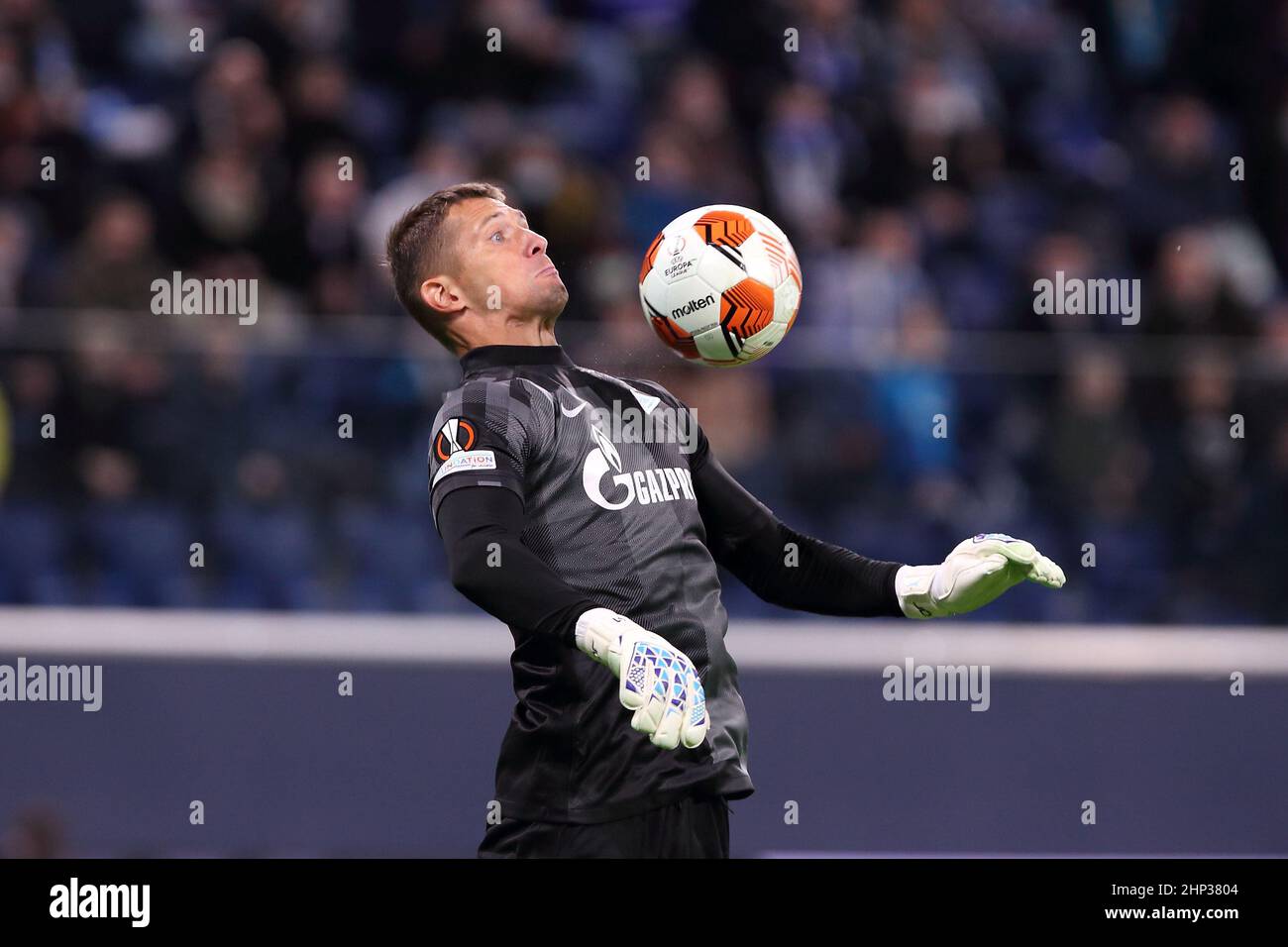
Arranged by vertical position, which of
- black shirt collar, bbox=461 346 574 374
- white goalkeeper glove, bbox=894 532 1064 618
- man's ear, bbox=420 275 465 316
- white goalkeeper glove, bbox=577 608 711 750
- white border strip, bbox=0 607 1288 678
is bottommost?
white border strip, bbox=0 607 1288 678

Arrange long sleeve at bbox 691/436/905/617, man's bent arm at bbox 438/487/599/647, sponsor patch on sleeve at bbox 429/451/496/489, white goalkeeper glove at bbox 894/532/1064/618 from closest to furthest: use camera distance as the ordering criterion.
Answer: man's bent arm at bbox 438/487/599/647 < sponsor patch on sleeve at bbox 429/451/496/489 < white goalkeeper glove at bbox 894/532/1064/618 < long sleeve at bbox 691/436/905/617

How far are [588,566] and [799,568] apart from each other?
76cm

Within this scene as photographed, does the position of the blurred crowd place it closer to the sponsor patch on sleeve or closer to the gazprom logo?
the gazprom logo

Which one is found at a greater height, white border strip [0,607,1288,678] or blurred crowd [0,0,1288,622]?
blurred crowd [0,0,1288,622]

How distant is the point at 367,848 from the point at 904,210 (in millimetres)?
4659

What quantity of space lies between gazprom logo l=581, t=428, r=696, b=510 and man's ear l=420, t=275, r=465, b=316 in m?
0.54

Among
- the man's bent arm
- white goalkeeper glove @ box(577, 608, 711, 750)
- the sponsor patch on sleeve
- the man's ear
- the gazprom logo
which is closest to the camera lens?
white goalkeeper glove @ box(577, 608, 711, 750)

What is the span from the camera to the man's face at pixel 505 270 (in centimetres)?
473

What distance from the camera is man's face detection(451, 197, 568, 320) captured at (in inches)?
186

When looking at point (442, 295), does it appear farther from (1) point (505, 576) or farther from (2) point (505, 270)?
(1) point (505, 576)

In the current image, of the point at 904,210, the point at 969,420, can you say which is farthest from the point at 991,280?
the point at 969,420

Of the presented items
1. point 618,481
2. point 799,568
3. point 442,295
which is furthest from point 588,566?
point 442,295

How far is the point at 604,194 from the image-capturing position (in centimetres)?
930

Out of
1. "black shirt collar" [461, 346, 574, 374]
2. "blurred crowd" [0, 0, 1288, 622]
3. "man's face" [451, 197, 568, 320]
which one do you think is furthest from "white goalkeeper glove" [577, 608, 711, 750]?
"blurred crowd" [0, 0, 1288, 622]
